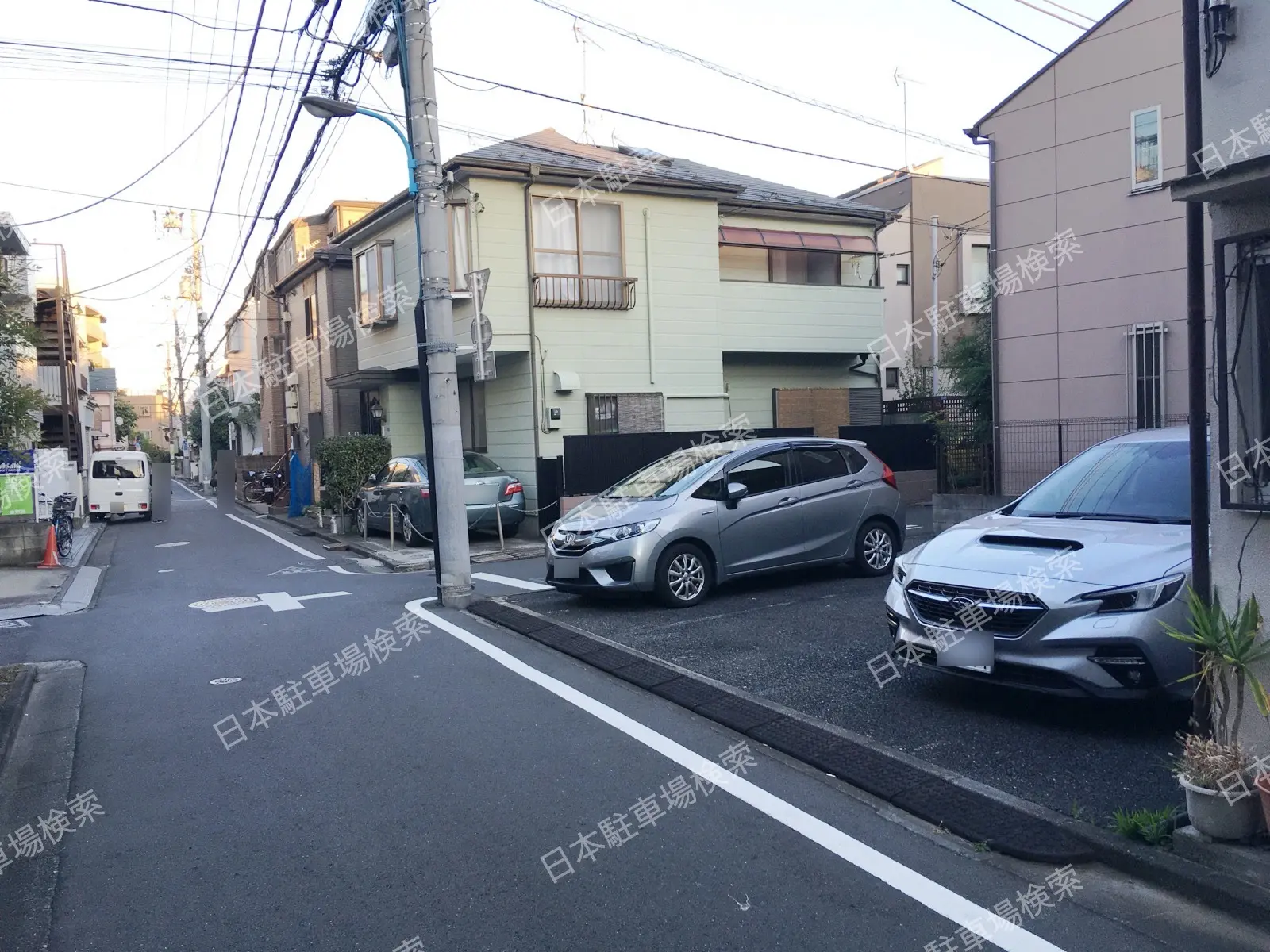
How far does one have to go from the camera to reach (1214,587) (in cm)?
423

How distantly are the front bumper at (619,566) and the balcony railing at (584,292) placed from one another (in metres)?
8.88

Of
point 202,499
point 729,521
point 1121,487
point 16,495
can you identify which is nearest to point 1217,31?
point 1121,487

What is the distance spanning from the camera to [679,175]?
19469mm

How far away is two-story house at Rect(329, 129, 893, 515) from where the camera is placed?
56.8 ft

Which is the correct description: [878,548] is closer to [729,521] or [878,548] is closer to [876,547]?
[876,547]

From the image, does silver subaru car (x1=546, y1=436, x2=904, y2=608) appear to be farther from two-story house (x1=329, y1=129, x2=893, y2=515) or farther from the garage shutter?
the garage shutter

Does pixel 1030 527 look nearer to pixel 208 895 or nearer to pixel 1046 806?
pixel 1046 806

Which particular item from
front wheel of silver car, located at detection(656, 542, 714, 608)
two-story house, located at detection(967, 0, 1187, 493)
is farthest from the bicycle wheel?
two-story house, located at detection(967, 0, 1187, 493)

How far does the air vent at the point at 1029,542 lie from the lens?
5.73 meters

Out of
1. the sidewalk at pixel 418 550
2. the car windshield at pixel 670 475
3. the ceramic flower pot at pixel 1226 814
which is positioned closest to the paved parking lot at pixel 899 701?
the ceramic flower pot at pixel 1226 814

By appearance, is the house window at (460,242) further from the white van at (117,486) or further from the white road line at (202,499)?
the white road line at (202,499)

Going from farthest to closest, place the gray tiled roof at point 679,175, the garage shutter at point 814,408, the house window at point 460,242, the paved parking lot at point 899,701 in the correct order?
the garage shutter at point 814,408, the gray tiled roof at point 679,175, the house window at point 460,242, the paved parking lot at point 899,701

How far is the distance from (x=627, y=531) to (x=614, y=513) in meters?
0.45

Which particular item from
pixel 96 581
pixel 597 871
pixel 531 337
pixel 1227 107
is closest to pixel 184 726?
pixel 597 871
